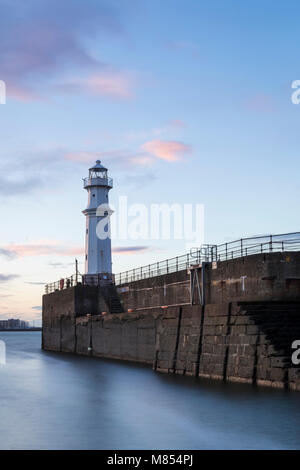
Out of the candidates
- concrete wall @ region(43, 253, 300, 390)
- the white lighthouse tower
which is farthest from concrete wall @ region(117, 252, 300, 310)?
the white lighthouse tower

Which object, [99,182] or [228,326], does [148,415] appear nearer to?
[228,326]

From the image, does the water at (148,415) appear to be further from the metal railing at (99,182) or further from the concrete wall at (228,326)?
the metal railing at (99,182)

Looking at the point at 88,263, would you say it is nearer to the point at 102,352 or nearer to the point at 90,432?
the point at 102,352

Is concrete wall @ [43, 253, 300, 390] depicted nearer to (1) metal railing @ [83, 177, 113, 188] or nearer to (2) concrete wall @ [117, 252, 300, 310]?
(2) concrete wall @ [117, 252, 300, 310]

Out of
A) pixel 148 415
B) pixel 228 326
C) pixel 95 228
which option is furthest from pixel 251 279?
pixel 95 228

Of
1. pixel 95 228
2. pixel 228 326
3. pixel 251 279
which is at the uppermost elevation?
pixel 95 228

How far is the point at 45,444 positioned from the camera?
16.4 m

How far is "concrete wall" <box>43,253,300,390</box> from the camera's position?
2381cm

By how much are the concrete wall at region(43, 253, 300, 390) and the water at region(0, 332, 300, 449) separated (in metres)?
0.90

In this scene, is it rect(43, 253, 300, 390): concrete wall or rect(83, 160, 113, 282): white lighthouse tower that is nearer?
rect(43, 253, 300, 390): concrete wall

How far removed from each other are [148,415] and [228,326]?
23.3ft

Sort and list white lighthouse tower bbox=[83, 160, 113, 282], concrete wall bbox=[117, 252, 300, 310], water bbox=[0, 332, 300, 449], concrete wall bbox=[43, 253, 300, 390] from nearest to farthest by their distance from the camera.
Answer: water bbox=[0, 332, 300, 449] → concrete wall bbox=[43, 253, 300, 390] → concrete wall bbox=[117, 252, 300, 310] → white lighthouse tower bbox=[83, 160, 113, 282]

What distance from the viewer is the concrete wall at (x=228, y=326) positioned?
78.1 ft

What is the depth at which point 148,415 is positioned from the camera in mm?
20312
